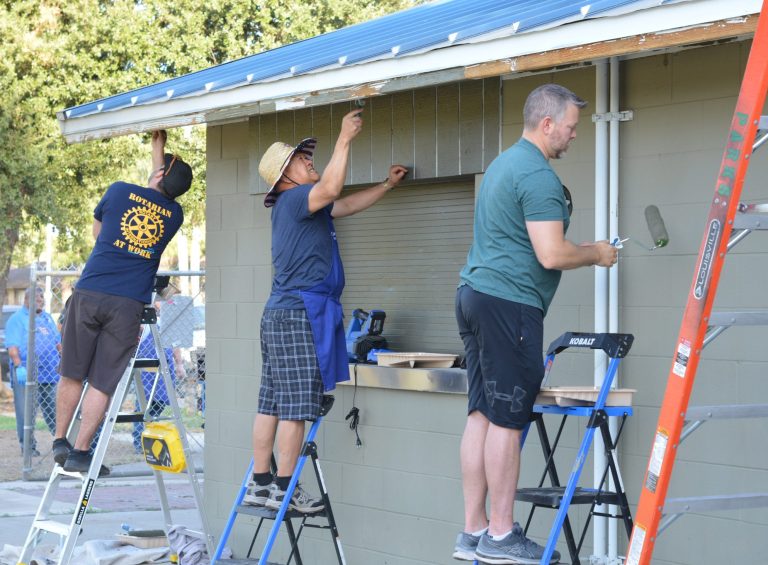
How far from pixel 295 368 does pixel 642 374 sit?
1691 mm

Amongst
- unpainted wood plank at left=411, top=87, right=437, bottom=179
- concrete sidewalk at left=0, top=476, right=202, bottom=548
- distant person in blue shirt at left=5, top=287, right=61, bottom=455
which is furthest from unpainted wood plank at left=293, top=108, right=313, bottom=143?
distant person in blue shirt at left=5, top=287, right=61, bottom=455

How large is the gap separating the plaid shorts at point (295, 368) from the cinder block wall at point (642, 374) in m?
0.69

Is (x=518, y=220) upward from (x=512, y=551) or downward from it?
upward

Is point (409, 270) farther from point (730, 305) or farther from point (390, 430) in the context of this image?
point (730, 305)

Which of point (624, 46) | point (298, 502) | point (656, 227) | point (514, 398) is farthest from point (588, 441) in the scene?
point (298, 502)

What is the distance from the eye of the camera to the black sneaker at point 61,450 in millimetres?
6285

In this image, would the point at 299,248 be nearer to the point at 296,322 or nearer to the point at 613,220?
the point at 296,322

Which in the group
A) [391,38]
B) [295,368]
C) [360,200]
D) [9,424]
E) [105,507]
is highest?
[391,38]

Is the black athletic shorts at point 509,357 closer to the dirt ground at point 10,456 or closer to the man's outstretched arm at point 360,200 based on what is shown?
the man's outstretched arm at point 360,200

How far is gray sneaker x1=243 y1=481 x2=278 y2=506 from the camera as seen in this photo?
222 inches

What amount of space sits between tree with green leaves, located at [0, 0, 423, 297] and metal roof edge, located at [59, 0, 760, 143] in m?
9.96

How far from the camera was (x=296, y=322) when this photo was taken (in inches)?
217

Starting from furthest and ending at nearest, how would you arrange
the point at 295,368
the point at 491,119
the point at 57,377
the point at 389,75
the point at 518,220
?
1. the point at 57,377
2. the point at 491,119
3. the point at 295,368
4. the point at 389,75
5. the point at 518,220

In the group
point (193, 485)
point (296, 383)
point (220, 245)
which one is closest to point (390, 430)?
point (296, 383)
